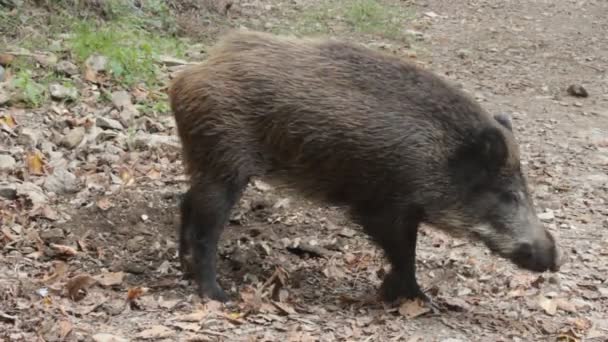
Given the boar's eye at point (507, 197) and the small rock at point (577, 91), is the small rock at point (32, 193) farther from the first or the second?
the small rock at point (577, 91)

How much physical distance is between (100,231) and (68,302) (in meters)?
0.97

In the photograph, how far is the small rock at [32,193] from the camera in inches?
217

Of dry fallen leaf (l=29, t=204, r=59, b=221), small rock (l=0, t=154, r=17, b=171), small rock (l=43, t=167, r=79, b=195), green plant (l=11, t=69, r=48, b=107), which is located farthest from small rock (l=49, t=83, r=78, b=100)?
dry fallen leaf (l=29, t=204, r=59, b=221)

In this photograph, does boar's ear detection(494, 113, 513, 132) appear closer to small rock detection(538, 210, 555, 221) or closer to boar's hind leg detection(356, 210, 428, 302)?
boar's hind leg detection(356, 210, 428, 302)

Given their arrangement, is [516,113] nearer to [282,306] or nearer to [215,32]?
[215,32]

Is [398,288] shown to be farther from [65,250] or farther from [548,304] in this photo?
[65,250]

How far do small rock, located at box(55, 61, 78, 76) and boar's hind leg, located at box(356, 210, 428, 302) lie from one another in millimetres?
3430

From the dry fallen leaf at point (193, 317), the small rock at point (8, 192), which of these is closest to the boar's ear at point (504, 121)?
the dry fallen leaf at point (193, 317)

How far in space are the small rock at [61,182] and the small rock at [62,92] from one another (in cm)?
118

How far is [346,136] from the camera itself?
15.6ft

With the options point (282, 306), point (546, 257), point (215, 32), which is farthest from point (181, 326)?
point (215, 32)

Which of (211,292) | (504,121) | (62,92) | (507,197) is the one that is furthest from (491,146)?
(62,92)

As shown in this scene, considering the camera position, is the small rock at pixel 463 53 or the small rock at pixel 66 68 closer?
the small rock at pixel 66 68

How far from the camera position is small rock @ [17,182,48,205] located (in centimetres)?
550
